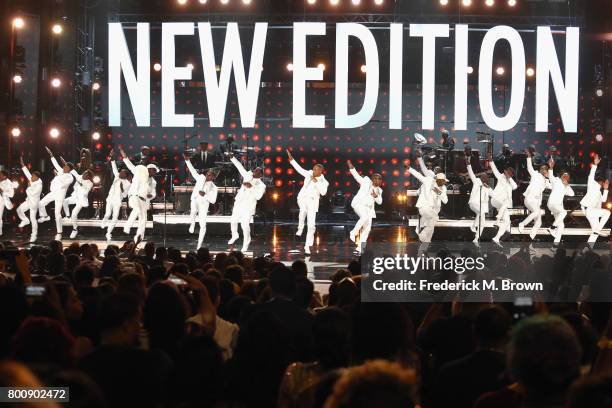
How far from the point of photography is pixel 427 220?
16781 mm

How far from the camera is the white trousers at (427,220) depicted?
16672 millimetres

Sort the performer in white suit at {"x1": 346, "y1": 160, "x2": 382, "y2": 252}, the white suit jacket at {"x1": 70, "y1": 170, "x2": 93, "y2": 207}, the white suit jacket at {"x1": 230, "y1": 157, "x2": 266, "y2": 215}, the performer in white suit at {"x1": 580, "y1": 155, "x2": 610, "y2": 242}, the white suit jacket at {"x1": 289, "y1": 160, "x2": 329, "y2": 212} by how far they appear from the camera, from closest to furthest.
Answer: the performer in white suit at {"x1": 346, "y1": 160, "x2": 382, "y2": 252}
the white suit jacket at {"x1": 289, "y1": 160, "x2": 329, "y2": 212}
the white suit jacket at {"x1": 230, "y1": 157, "x2": 266, "y2": 215}
the performer in white suit at {"x1": 580, "y1": 155, "x2": 610, "y2": 242}
the white suit jacket at {"x1": 70, "y1": 170, "x2": 93, "y2": 207}

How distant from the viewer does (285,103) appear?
2300cm

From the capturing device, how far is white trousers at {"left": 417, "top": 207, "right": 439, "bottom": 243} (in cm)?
1667

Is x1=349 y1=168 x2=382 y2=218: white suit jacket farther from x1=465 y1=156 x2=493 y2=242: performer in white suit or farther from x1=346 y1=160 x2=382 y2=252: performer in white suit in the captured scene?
x1=465 y1=156 x2=493 y2=242: performer in white suit

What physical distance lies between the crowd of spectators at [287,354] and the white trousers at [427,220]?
1158 cm

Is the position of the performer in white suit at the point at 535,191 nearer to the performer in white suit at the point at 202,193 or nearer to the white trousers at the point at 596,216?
the white trousers at the point at 596,216

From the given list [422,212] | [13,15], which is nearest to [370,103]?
[422,212]

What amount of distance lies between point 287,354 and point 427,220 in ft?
44.5

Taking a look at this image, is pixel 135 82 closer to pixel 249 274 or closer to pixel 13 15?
pixel 13 15

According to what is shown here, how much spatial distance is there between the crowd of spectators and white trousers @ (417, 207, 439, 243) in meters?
11.6

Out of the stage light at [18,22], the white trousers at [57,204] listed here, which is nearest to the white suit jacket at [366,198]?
the white trousers at [57,204]

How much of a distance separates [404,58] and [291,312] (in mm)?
18425

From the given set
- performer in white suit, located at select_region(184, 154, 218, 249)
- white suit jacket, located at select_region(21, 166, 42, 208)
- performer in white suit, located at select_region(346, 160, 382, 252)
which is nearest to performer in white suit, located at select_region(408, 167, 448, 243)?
performer in white suit, located at select_region(346, 160, 382, 252)
